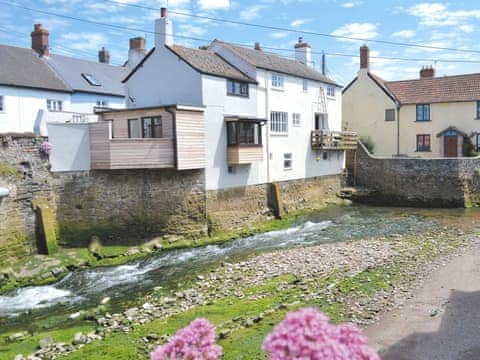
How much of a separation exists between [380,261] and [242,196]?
998 centimetres

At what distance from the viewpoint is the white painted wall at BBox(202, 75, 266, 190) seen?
22.2 m

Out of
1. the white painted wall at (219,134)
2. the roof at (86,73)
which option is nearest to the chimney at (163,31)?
the white painted wall at (219,134)

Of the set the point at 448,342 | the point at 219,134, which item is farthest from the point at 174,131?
the point at 448,342

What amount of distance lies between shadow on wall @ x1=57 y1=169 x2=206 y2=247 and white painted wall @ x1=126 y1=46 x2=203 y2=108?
4.33m

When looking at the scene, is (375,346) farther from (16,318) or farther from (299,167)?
(299,167)

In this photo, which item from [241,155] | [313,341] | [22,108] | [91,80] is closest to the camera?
[313,341]

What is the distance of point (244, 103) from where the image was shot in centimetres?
2475

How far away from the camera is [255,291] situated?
521 inches

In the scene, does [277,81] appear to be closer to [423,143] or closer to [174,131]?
[174,131]

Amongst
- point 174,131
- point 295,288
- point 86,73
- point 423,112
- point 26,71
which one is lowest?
point 295,288

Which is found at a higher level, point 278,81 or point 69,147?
point 278,81

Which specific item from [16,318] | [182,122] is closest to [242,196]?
[182,122]

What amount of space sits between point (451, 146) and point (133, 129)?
2781cm

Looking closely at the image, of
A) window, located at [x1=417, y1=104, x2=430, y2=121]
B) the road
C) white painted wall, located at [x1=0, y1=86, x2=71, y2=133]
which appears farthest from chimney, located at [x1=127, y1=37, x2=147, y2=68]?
the road
